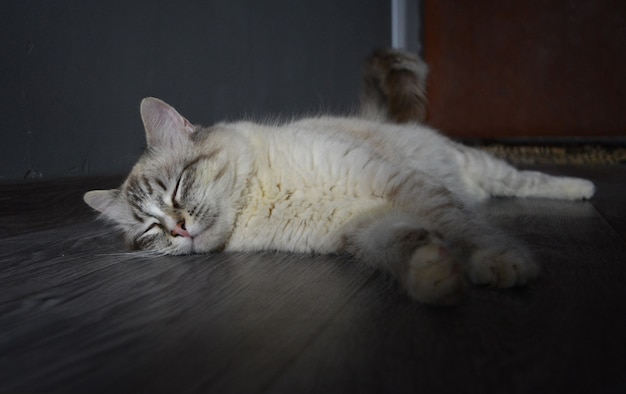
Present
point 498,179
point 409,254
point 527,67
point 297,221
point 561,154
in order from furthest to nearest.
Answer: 1. point 527,67
2. point 561,154
3. point 498,179
4. point 297,221
5. point 409,254

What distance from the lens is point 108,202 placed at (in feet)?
6.58

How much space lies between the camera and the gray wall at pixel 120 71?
1944 millimetres

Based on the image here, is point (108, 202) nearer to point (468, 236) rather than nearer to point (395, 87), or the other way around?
point (468, 236)

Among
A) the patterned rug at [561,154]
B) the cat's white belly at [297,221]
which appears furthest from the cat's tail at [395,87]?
the cat's white belly at [297,221]

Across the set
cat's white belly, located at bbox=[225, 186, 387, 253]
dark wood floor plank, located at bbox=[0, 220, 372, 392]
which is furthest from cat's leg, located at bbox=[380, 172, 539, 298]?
dark wood floor plank, located at bbox=[0, 220, 372, 392]

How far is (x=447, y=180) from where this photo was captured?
2.37m

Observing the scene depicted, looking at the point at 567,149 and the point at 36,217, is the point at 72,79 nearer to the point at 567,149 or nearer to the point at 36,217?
the point at 36,217

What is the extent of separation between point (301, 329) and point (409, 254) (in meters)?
0.35

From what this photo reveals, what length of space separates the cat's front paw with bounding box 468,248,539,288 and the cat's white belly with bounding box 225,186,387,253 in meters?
0.49

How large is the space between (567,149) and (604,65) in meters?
0.80

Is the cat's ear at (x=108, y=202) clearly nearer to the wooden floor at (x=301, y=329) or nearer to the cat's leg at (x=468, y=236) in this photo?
the wooden floor at (x=301, y=329)

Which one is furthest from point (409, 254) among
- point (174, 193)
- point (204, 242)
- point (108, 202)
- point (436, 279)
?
point (108, 202)

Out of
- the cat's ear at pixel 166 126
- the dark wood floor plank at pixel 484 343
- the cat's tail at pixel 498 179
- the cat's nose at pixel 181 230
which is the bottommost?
the cat's tail at pixel 498 179

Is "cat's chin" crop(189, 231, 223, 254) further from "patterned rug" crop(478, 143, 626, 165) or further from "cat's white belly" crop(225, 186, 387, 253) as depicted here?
"patterned rug" crop(478, 143, 626, 165)
